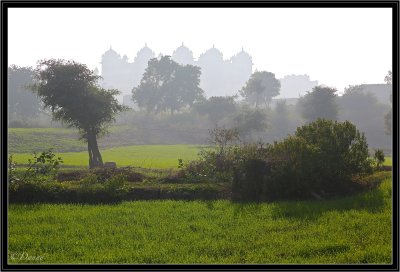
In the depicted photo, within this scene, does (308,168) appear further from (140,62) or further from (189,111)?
(140,62)

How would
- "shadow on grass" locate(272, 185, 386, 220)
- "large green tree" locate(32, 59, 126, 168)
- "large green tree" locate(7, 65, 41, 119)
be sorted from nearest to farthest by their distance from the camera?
"shadow on grass" locate(272, 185, 386, 220)
"large green tree" locate(32, 59, 126, 168)
"large green tree" locate(7, 65, 41, 119)

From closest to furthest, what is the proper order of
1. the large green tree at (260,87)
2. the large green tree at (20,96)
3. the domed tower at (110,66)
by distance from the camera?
1. the large green tree at (20,96)
2. the large green tree at (260,87)
3. the domed tower at (110,66)

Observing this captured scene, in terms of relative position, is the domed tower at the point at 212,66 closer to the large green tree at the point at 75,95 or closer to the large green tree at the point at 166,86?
the large green tree at the point at 166,86

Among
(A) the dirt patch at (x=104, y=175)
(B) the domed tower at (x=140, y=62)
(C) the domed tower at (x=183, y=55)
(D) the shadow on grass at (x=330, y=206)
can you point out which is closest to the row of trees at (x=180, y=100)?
(A) the dirt patch at (x=104, y=175)

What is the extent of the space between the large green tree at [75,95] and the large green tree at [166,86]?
155 ft

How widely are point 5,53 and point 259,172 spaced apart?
10134 millimetres

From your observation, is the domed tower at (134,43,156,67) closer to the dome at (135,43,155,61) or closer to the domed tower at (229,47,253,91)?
the dome at (135,43,155,61)

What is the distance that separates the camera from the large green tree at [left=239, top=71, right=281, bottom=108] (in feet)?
269

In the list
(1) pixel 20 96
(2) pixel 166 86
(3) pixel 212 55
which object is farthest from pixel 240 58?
(1) pixel 20 96

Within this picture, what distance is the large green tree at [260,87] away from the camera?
269ft

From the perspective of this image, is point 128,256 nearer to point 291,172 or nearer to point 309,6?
point 309,6

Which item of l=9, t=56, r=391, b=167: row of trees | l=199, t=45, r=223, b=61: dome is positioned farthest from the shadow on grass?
l=199, t=45, r=223, b=61: dome

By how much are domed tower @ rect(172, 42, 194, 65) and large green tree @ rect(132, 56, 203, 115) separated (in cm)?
3858

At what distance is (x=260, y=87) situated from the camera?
268 ft
